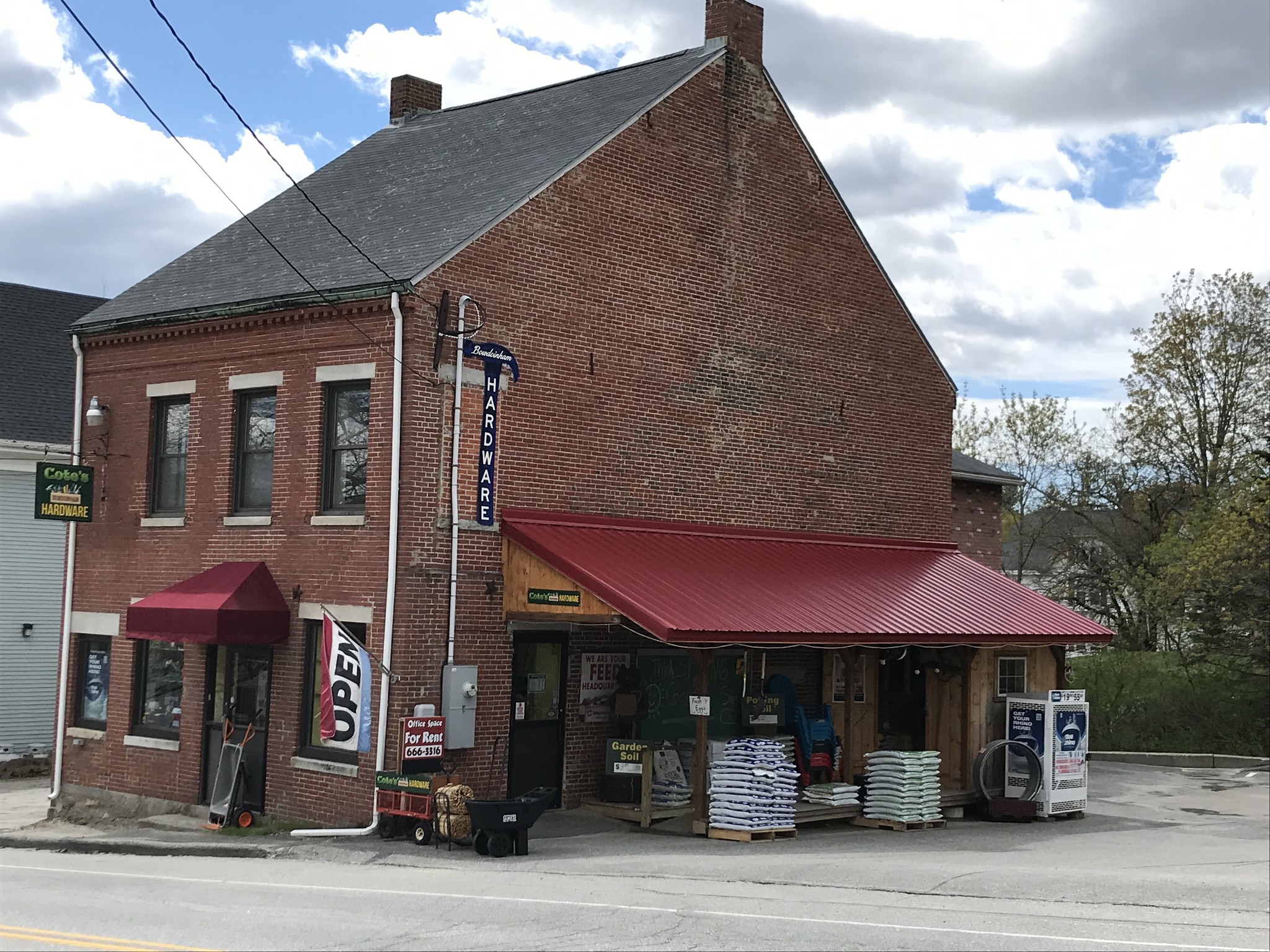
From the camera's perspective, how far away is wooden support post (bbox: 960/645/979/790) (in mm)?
20078

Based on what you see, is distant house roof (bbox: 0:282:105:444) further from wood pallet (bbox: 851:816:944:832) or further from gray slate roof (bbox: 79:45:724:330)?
wood pallet (bbox: 851:816:944:832)

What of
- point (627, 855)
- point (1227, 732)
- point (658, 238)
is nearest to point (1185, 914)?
point (627, 855)

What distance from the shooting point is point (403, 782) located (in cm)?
1599

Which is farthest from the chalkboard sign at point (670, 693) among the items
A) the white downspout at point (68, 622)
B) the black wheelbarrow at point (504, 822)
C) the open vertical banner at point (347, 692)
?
the white downspout at point (68, 622)

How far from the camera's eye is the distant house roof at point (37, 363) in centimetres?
2714

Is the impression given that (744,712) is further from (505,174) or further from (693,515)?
(505,174)

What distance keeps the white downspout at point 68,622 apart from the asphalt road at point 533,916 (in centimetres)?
711

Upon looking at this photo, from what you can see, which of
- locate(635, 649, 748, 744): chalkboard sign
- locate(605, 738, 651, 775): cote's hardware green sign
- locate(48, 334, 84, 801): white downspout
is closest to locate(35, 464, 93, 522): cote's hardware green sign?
locate(48, 334, 84, 801): white downspout

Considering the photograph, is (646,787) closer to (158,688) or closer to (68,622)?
(158,688)

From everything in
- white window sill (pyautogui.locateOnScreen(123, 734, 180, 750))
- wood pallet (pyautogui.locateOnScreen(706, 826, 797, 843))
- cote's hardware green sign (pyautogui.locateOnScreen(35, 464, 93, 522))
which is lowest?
wood pallet (pyautogui.locateOnScreen(706, 826, 797, 843))

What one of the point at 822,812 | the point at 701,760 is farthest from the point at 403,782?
the point at 822,812

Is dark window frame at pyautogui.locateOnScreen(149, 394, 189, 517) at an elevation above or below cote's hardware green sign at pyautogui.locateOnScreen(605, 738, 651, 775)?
above

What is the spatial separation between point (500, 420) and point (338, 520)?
7.86ft

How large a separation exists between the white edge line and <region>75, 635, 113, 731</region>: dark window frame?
24.1 feet
